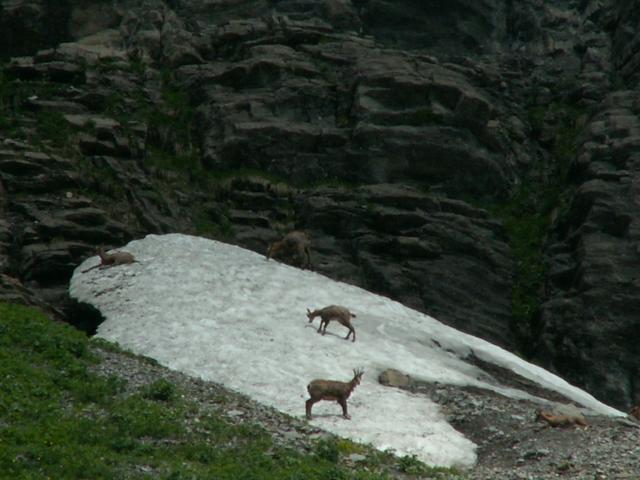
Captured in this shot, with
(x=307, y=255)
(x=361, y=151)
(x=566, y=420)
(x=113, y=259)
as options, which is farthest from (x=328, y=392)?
(x=361, y=151)

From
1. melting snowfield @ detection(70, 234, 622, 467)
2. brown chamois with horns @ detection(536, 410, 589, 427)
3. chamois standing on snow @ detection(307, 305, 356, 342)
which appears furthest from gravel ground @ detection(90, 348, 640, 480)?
chamois standing on snow @ detection(307, 305, 356, 342)

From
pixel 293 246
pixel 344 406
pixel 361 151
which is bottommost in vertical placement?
pixel 293 246

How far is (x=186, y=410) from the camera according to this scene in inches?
860

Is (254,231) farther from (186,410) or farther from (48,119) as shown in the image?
(186,410)

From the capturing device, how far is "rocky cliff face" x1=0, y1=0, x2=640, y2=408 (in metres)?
39.6

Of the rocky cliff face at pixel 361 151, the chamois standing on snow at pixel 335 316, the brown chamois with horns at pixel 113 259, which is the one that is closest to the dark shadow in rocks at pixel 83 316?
the rocky cliff face at pixel 361 151

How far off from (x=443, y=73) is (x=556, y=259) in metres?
11.6

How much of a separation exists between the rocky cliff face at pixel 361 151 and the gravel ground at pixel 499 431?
8.89 metres

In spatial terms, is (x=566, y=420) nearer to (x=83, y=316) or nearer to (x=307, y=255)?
(x=83, y=316)

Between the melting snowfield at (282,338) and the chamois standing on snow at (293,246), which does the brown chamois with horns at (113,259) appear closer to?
the melting snowfield at (282,338)

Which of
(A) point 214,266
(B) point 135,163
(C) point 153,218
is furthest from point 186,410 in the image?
(B) point 135,163

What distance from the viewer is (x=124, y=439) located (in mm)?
19500

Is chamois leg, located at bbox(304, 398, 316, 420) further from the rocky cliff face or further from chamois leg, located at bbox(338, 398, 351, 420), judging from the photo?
the rocky cliff face

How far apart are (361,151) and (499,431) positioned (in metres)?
23.8
